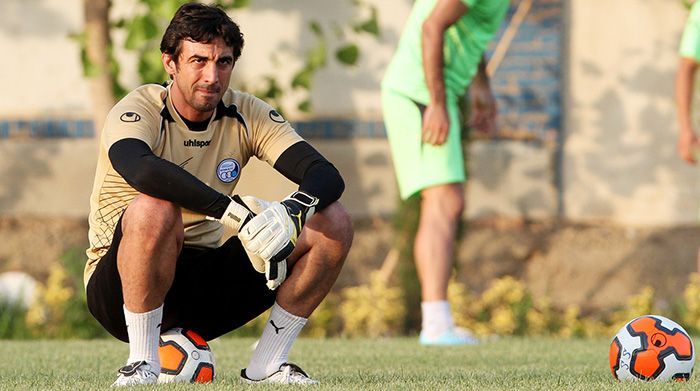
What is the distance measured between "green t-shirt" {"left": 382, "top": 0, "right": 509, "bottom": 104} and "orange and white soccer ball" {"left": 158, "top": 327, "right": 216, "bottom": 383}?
324 cm

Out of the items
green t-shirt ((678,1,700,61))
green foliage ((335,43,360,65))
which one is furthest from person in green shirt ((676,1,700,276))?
green foliage ((335,43,360,65))

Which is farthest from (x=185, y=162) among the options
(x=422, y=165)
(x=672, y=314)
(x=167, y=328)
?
(x=672, y=314)

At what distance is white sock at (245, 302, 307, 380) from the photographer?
5.36 m

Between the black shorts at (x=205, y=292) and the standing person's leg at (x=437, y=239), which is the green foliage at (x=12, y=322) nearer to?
the standing person's leg at (x=437, y=239)

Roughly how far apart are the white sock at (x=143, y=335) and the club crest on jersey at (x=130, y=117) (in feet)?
2.17

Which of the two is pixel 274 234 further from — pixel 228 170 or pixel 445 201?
pixel 445 201

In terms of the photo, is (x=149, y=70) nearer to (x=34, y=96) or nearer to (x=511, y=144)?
(x=34, y=96)

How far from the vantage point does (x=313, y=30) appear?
10.7 metres

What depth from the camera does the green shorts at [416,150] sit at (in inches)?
320

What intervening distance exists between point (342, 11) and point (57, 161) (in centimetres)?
247

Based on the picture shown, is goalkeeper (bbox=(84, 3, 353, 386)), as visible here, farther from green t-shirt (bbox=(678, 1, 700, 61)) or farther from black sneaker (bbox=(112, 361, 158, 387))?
green t-shirt (bbox=(678, 1, 700, 61))

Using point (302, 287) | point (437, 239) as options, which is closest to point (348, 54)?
point (437, 239)

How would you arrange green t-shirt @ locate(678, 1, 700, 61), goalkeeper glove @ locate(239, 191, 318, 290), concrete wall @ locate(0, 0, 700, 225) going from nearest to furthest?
goalkeeper glove @ locate(239, 191, 318, 290) → green t-shirt @ locate(678, 1, 700, 61) → concrete wall @ locate(0, 0, 700, 225)

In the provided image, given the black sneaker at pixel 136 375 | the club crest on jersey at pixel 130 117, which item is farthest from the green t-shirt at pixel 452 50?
the black sneaker at pixel 136 375
